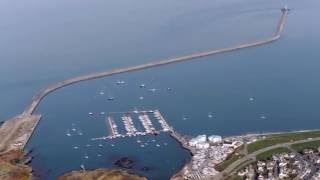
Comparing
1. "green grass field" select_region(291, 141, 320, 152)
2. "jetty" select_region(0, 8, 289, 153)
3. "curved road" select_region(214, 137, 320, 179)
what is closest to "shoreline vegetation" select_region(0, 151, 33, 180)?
"jetty" select_region(0, 8, 289, 153)

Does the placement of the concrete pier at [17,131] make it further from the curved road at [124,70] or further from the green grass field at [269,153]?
the green grass field at [269,153]

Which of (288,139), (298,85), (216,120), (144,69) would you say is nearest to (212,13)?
(144,69)

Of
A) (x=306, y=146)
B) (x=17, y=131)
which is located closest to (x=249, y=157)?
(x=306, y=146)

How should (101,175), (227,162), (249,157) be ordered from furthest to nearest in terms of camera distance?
(249,157) → (227,162) → (101,175)

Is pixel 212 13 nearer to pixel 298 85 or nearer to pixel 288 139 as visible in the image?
Result: pixel 298 85

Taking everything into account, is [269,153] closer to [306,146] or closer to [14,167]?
[306,146]
